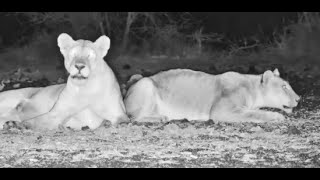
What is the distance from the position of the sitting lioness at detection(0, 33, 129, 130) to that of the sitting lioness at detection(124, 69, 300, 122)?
19.4 inches

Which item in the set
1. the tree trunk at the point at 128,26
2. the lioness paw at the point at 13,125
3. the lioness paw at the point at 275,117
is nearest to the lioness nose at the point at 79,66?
the lioness paw at the point at 13,125

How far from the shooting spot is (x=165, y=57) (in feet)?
45.1

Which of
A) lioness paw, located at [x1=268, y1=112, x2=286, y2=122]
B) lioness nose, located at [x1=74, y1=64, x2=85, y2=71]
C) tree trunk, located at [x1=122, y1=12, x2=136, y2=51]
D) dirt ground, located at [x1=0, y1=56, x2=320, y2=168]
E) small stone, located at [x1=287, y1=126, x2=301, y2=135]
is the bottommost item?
dirt ground, located at [x1=0, y1=56, x2=320, y2=168]

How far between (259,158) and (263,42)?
7680mm

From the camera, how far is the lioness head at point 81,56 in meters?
7.77

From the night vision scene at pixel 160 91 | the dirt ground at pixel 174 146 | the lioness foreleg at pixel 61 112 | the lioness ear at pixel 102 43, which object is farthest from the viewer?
the lioness ear at pixel 102 43

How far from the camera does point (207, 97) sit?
29.1 feet

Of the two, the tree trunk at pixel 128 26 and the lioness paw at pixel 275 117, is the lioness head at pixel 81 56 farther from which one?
the tree trunk at pixel 128 26

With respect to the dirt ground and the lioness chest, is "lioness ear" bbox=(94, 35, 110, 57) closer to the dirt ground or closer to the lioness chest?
the dirt ground

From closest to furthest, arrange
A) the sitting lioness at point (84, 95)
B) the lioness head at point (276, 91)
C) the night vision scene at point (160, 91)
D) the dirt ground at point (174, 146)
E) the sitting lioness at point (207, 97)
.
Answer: the dirt ground at point (174, 146) < the night vision scene at point (160, 91) < the sitting lioness at point (84, 95) < the sitting lioness at point (207, 97) < the lioness head at point (276, 91)

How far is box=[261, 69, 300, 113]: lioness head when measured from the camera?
29.6ft

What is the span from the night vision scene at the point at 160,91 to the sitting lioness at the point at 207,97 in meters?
0.01

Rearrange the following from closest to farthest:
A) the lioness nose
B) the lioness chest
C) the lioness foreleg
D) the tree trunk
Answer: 1. the lioness nose
2. the lioness foreleg
3. the lioness chest
4. the tree trunk

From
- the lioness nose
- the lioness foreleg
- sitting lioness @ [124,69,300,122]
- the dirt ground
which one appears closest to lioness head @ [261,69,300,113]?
sitting lioness @ [124,69,300,122]
